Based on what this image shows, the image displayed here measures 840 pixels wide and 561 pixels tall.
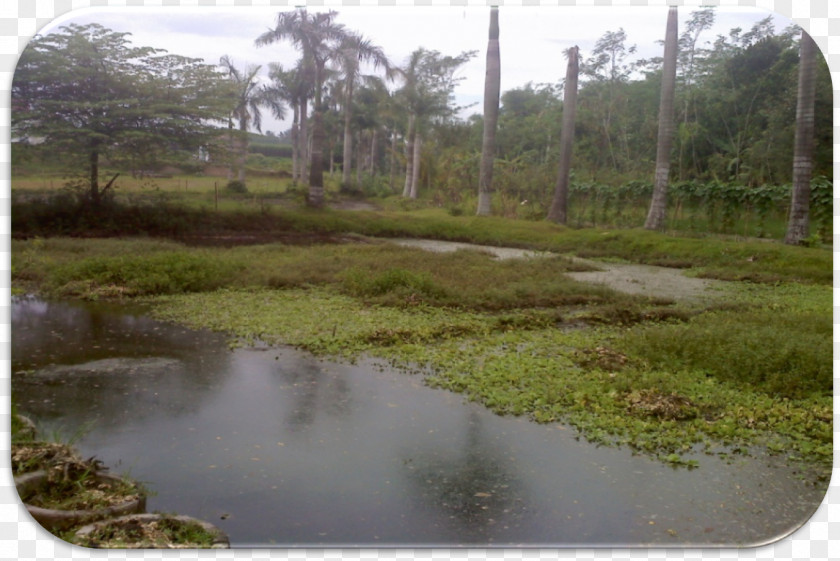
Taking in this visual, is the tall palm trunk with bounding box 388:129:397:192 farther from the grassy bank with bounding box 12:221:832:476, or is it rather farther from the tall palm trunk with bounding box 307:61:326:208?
the tall palm trunk with bounding box 307:61:326:208

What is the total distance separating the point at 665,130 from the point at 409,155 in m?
2.34

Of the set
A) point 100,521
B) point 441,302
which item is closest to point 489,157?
point 441,302

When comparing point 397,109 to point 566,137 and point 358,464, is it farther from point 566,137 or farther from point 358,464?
point 358,464

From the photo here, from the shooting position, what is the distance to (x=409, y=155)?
20.8 feet

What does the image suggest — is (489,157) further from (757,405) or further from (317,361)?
(757,405)

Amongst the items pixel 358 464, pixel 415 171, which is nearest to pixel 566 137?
pixel 415 171

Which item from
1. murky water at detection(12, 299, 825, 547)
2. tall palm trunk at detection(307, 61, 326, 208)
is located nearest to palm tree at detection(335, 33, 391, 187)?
tall palm trunk at detection(307, 61, 326, 208)

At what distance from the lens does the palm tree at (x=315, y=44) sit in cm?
459

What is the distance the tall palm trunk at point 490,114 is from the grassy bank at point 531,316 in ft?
0.98

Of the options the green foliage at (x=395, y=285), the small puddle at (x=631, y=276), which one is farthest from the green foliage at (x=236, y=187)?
the small puddle at (x=631, y=276)

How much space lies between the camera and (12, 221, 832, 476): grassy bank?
4.22 metres

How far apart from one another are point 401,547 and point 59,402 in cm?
201

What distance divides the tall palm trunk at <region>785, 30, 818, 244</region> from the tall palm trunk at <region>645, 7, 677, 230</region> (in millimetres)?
864

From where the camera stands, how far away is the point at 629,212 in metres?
8.45
